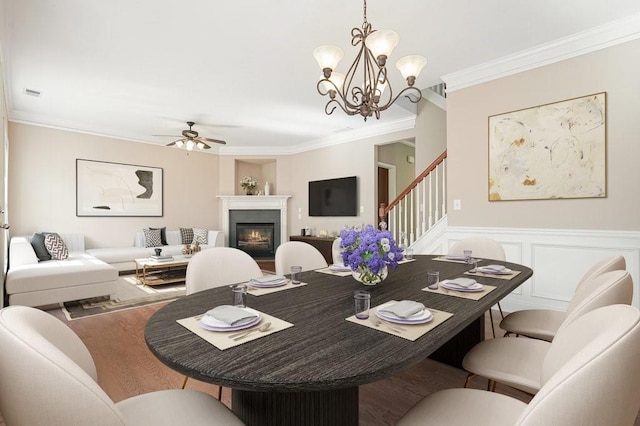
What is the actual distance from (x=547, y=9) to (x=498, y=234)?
6.42ft

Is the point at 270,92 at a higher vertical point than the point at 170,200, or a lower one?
higher

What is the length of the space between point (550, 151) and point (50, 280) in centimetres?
507

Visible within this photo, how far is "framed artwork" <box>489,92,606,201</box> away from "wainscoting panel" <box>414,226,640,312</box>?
1.15 feet

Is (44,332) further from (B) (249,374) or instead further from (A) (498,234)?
(A) (498,234)

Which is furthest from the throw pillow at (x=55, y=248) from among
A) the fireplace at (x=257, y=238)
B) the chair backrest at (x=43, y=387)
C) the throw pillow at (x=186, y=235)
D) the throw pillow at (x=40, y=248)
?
the chair backrest at (x=43, y=387)

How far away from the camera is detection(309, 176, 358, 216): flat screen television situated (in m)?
5.87

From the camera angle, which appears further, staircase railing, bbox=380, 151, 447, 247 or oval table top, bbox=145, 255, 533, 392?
staircase railing, bbox=380, 151, 447, 247

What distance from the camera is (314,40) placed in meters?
2.79

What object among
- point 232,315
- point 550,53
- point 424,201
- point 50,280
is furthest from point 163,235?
point 550,53

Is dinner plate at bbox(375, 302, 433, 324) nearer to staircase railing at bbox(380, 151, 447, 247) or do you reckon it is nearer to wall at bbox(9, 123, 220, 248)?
staircase railing at bbox(380, 151, 447, 247)

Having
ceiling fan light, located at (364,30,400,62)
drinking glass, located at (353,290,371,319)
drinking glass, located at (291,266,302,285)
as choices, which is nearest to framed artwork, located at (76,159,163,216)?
drinking glass, located at (291,266,302,285)

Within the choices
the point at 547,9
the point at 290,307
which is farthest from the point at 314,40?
the point at 290,307

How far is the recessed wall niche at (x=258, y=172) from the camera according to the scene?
749cm

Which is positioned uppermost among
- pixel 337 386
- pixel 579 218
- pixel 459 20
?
pixel 459 20
